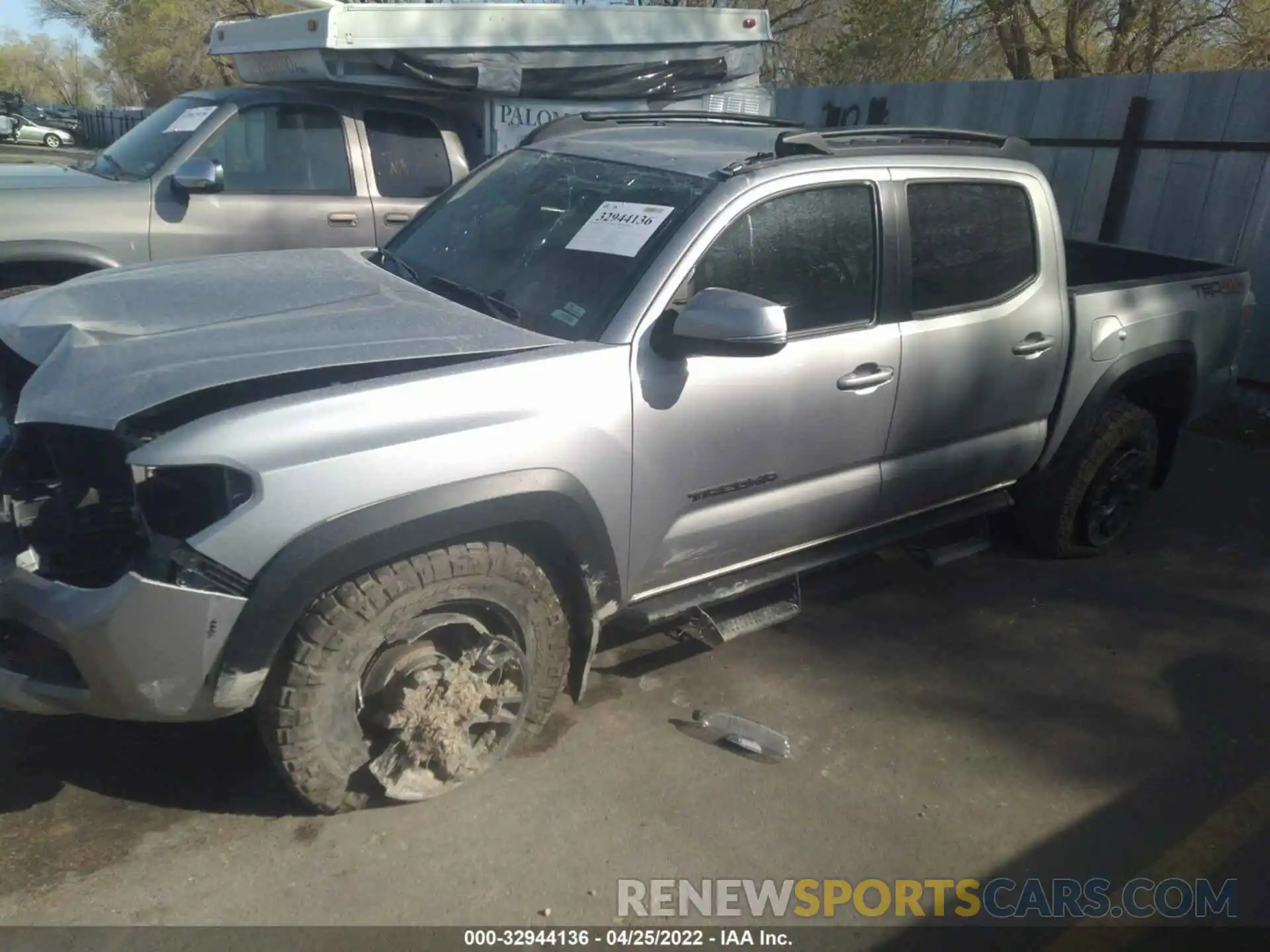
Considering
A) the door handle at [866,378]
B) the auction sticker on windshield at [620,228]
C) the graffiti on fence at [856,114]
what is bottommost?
the door handle at [866,378]

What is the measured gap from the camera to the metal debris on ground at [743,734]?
3.37 m

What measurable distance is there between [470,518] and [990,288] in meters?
2.40

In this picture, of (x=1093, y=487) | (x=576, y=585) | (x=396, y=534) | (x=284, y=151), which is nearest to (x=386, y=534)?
(x=396, y=534)

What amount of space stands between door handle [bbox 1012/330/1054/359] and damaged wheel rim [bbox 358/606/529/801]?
2374 mm

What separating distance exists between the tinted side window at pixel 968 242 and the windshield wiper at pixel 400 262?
1.77 meters

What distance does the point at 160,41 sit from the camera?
32531 millimetres

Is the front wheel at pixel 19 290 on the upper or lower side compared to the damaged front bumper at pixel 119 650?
upper

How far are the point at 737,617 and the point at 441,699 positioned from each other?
1168mm

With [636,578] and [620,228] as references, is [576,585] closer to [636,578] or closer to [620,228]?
[636,578]

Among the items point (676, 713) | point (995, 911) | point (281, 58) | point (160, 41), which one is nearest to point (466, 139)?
point (281, 58)

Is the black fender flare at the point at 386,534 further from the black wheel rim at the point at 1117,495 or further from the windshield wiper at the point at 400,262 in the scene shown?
the black wheel rim at the point at 1117,495

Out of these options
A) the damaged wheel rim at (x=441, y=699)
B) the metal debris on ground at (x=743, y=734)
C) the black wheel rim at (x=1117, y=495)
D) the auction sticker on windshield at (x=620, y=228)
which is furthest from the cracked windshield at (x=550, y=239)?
the black wheel rim at (x=1117, y=495)

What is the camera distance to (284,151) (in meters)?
5.96

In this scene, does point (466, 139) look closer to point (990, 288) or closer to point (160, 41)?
point (990, 288)
